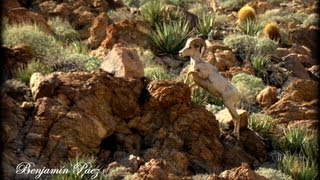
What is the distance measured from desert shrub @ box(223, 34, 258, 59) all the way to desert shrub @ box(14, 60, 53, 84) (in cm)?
628

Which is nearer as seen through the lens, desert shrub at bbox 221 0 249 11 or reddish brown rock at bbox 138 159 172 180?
reddish brown rock at bbox 138 159 172 180

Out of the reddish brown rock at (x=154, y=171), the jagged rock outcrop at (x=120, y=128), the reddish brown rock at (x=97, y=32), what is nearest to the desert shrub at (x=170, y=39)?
the reddish brown rock at (x=97, y=32)

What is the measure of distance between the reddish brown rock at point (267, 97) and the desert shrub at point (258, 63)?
2.02m

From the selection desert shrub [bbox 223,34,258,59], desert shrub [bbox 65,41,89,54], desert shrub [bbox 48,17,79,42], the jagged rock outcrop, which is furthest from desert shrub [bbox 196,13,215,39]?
the jagged rock outcrop

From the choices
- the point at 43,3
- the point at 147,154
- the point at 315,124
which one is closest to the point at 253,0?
the point at 43,3

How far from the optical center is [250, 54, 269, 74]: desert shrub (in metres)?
Result: 14.9

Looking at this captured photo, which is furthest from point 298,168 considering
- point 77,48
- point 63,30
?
point 63,30

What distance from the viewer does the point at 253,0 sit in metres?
22.6

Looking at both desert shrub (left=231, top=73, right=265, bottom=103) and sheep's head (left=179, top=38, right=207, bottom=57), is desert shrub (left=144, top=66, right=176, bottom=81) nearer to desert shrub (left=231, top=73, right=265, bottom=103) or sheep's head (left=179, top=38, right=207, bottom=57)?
sheep's head (left=179, top=38, right=207, bottom=57)

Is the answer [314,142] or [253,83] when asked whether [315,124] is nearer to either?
[314,142]

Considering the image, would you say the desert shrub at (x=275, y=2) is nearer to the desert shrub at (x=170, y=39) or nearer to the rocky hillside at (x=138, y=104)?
the rocky hillside at (x=138, y=104)

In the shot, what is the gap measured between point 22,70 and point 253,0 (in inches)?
570

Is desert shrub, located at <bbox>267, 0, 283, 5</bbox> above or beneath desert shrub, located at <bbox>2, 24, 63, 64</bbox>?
beneath

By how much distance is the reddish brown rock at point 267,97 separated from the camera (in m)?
12.6
